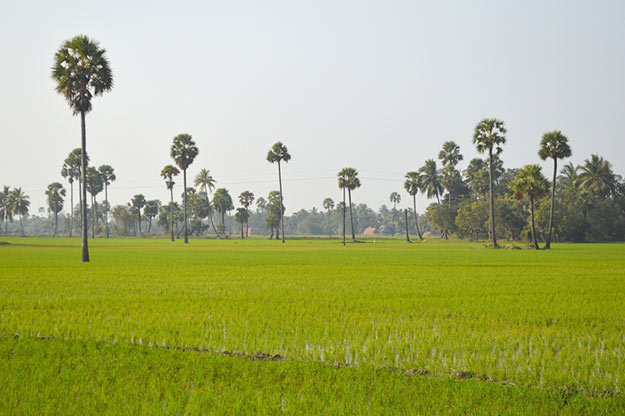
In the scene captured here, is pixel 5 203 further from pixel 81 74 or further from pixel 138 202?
pixel 81 74

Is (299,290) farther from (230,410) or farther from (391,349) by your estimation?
(230,410)

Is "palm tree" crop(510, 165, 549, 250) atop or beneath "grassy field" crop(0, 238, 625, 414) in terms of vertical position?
atop

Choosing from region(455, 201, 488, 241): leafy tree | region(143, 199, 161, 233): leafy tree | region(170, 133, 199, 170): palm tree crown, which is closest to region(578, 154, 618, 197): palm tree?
region(455, 201, 488, 241): leafy tree

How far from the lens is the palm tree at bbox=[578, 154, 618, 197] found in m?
96.9

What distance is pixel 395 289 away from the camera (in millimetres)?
17375

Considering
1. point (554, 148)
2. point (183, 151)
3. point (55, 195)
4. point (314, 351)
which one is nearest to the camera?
point (314, 351)

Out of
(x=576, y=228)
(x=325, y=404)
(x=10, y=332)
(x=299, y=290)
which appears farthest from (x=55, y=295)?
(x=576, y=228)

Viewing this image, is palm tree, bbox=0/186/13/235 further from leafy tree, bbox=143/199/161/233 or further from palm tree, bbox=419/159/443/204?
palm tree, bbox=419/159/443/204

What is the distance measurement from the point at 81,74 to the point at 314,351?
3426 cm

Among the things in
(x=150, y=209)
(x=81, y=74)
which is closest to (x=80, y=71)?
(x=81, y=74)

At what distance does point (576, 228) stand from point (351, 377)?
89294 millimetres

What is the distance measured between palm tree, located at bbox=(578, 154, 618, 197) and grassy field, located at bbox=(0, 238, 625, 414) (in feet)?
306

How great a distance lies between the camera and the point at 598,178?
9712 centimetres

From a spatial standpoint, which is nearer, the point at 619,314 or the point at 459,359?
the point at 459,359
